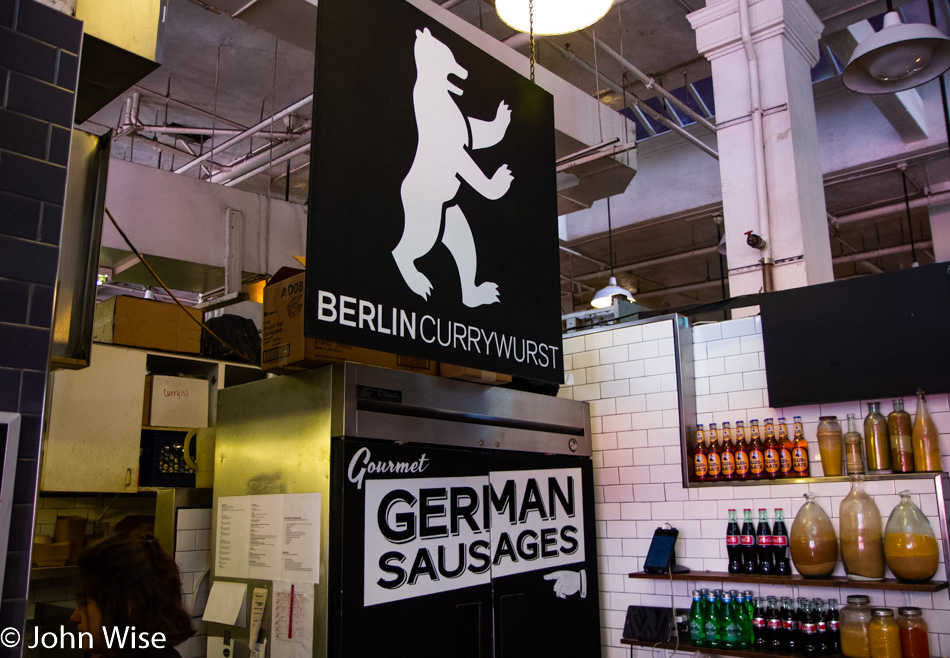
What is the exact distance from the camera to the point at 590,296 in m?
13.9

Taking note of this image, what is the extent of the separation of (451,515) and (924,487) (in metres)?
2.11

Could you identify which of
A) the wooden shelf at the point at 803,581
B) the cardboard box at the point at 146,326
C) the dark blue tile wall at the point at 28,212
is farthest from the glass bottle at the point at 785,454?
the cardboard box at the point at 146,326

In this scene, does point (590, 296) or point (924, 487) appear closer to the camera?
point (924, 487)

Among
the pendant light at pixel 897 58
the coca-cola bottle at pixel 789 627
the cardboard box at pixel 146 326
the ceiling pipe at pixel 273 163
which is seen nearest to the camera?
the coca-cola bottle at pixel 789 627

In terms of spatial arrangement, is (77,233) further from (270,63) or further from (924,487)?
(270,63)

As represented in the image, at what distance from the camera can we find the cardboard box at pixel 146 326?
4980 mm

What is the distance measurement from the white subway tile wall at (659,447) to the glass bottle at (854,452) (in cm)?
10

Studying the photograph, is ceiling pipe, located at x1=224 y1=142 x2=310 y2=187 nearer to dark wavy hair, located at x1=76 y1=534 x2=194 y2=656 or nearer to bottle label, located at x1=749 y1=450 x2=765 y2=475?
→ bottle label, located at x1=749 y1=450 x2=765 y2=475

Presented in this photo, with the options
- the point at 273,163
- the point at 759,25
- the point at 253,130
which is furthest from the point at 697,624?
the point at 273,163

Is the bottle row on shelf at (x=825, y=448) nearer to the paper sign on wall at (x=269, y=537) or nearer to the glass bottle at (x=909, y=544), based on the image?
the glass bottle at (x=909, y=544)

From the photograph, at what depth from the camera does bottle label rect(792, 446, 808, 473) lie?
12.4ft

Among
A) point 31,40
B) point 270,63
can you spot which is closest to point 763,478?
point 31,40

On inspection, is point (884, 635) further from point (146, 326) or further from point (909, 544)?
point (146, 326)

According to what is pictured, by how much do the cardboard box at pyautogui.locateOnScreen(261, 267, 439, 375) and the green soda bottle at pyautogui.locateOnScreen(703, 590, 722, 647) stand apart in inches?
81.7
